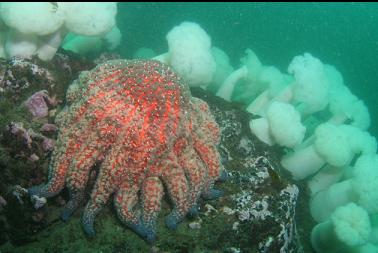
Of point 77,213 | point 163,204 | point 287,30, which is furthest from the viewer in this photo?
point 287,30

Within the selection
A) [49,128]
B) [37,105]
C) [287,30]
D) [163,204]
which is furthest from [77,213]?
[287,30]

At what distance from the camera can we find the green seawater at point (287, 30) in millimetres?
30688

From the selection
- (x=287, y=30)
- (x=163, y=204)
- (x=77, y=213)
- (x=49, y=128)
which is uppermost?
(x=287, y=30)

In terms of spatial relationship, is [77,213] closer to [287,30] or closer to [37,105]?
[37,105]

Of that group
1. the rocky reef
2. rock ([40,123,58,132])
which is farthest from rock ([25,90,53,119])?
rock ([40,123,58,132])

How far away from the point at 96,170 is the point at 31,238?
102 cm

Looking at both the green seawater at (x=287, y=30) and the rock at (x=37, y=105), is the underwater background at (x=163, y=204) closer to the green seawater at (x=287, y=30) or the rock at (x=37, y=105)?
the rock at (x=37, y=105)

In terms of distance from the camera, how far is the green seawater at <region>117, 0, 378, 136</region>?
1208 inches

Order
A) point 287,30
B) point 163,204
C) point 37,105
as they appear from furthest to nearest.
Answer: point 287,30 → point 37,105 → point 163,204

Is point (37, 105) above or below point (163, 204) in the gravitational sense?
above

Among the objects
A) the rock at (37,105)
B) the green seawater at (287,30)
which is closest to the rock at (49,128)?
the rock at (37,105)

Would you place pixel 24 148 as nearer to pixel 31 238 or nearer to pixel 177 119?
pixel 31 238

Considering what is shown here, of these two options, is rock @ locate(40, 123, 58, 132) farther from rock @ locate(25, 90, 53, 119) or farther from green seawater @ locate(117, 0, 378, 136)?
green seawater @ locate(117, 0, 378, 136)

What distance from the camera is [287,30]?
189 ft
